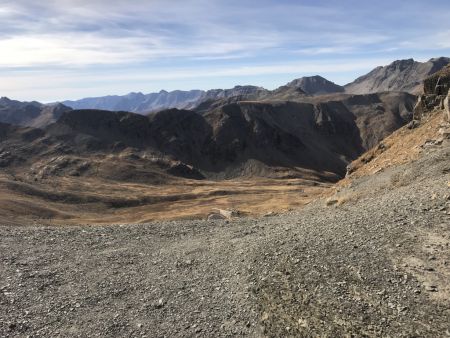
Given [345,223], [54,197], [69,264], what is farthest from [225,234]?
[54,197]

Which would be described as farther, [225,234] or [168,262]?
[225,234]

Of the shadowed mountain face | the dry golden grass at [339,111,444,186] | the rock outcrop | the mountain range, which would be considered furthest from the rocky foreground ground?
the shadowed mountain face

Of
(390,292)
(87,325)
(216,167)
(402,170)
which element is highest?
(402,170)

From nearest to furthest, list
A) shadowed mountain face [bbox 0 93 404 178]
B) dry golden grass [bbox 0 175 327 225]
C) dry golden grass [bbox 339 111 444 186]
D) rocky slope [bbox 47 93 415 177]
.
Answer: dry golden grass [bbox 339 111 444 186] < dry golden grass [bbox 0 175 327 225] < shadowed mountain face [bbox 0 93 404 178] < rocky slope [bbox 47 93 415 177]

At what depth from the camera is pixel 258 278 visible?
1648cm

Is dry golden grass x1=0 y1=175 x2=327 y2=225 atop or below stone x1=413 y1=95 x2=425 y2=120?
below

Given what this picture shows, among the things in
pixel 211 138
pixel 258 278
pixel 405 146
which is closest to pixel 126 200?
pixel 405 146

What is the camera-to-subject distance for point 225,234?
23172mm

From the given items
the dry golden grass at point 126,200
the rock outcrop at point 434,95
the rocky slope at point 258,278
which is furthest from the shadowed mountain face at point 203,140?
the rocky slope at point 258,278

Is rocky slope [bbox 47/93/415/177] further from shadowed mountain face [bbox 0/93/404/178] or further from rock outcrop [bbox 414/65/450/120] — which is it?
rock outcrop [bbox 414/65/450/120]

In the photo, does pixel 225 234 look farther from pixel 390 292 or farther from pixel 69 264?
pixel 390 292

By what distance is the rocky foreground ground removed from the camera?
44.0 ft

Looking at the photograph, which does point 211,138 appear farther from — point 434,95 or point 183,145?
point 434,95

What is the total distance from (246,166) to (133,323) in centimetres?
13961
